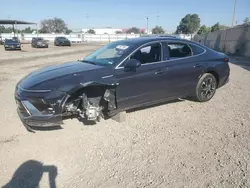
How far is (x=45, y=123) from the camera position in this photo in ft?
12.9

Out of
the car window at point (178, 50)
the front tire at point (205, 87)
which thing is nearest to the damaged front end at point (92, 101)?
the car window at point (178, 50)

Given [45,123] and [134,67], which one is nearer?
[45,123]

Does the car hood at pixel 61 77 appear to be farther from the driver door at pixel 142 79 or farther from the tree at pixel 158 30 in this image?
the tree at pixel 158 30

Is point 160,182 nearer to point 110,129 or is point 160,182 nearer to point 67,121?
point 110,129

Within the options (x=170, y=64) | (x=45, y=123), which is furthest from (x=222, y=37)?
(x=45, y=123)

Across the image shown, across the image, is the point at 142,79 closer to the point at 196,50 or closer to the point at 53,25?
the point at 196,50

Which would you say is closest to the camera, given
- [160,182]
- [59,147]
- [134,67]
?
[160,182]

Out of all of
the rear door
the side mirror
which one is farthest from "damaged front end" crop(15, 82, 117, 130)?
the rear door

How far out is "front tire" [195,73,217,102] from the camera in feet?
19.3

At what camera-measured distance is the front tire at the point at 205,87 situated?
589 centimetres

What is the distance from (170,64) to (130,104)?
1.31 m

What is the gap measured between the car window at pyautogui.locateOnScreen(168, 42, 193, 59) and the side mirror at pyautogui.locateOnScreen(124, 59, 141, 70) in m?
1.07

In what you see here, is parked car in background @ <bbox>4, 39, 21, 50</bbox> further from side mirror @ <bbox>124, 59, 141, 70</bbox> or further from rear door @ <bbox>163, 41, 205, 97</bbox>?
side mirror @ <bbox>124, 59, 141, 70</bbox>

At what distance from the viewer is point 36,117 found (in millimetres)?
3885
